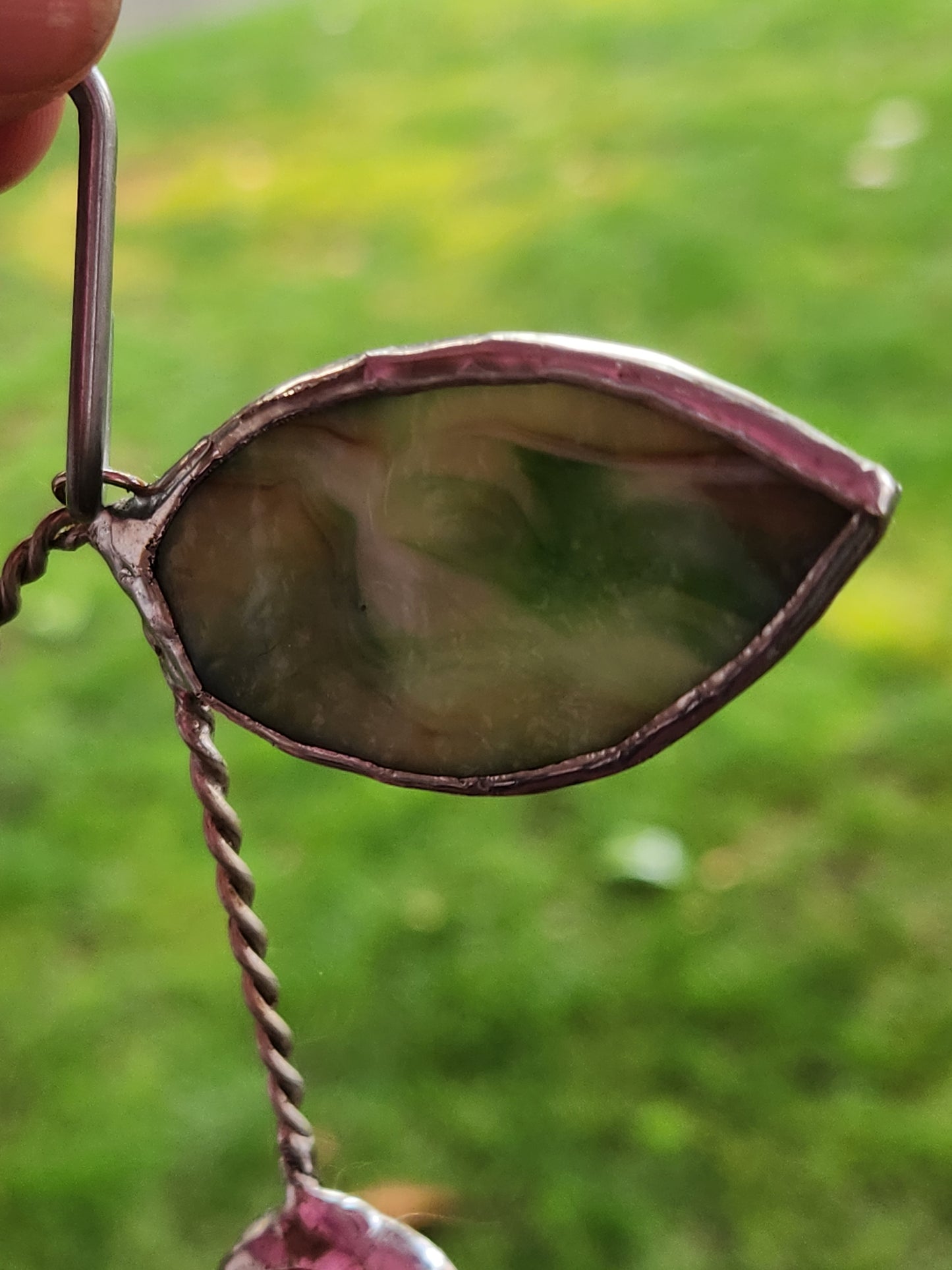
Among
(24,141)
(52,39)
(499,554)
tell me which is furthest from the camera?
(24,141)

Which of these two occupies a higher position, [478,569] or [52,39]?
[52,39]

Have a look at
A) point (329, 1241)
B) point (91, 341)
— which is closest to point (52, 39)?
point (91, 341)

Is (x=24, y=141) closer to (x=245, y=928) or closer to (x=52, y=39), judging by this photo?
(x=52, y=39)

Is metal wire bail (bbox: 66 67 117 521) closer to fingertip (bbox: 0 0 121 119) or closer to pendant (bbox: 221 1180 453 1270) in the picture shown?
fingertip (bbox: 0 0 121 119)

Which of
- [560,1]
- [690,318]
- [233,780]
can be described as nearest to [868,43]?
[560,1]

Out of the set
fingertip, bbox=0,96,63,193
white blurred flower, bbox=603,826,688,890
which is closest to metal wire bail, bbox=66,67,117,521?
fingertip, bbox=0,96,63,193

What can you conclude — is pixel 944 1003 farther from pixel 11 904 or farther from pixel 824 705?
pixel 11 904
